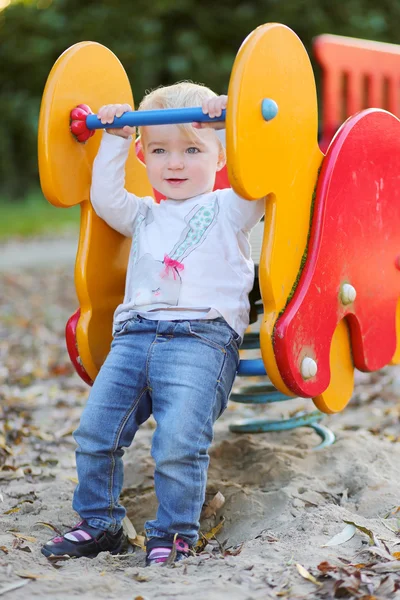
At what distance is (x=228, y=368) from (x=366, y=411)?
1771 mm

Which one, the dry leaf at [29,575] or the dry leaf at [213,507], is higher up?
the dry leaf at [29,575]

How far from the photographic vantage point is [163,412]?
2426 millimetres

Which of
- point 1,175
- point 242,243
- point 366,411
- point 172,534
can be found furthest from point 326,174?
point 1,175

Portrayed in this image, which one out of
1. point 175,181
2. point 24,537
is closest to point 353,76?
point 175,181

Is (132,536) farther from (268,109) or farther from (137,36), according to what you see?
(137,36)

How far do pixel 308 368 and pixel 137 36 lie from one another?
42.5 ft

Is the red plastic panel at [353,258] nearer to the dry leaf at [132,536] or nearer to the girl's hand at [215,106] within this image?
the girl's hand at [215,106]

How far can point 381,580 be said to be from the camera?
202 cm

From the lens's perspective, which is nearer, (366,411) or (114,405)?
(114,405)

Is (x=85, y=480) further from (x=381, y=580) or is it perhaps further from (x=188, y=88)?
(x=188, y=88)

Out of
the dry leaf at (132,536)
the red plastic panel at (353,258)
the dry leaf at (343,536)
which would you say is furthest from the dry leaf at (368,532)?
the dry leaf at (132,536)

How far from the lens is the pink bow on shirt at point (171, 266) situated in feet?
8.20

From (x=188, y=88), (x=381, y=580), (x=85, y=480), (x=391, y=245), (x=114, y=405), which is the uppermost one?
(x=188, y=88)

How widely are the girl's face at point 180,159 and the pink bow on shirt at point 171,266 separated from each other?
0.78ft
